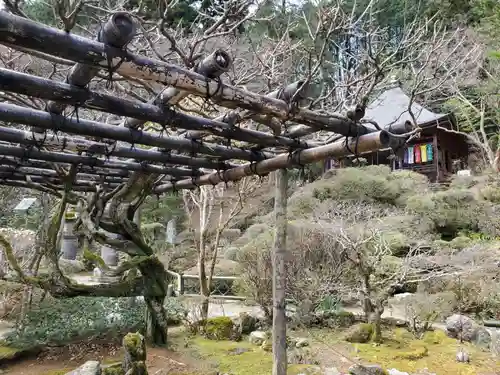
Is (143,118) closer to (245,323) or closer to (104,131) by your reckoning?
(104,131)

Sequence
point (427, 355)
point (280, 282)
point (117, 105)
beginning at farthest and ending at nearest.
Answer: point (427, 355) < point (280, 282) < point (117, 105)

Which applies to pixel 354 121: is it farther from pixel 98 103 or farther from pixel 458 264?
pixel 458 264

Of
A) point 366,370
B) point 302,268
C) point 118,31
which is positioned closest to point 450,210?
point 302,268

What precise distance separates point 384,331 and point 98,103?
17.0 feet

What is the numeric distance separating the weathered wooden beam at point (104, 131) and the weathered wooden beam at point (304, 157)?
0.66 ft

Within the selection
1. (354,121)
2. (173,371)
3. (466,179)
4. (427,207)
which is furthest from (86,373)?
(466,179)

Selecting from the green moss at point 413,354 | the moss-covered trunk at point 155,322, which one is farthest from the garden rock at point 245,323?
the green moss at point 413,354

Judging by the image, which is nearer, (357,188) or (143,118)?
(143,118)

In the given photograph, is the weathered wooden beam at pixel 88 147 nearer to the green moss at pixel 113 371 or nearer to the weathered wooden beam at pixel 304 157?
the weathered wooden beam at pixel 304 157

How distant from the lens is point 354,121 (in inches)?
93.7

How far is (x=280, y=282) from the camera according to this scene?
327cm

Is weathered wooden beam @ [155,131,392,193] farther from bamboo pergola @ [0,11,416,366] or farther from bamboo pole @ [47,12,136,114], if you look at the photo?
bamboo pole @ [47,12,136,114]

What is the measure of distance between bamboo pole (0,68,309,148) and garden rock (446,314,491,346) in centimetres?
408

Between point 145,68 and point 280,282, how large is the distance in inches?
86.8
